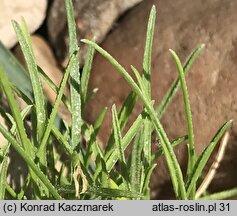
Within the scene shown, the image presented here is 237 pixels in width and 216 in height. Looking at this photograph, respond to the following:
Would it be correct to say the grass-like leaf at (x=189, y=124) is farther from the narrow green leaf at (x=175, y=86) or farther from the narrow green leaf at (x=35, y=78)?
the narrow green leaf at (x=35, y=78)

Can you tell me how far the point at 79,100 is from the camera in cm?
85

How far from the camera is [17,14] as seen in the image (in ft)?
4.53

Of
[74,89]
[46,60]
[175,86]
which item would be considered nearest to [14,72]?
[74,89]

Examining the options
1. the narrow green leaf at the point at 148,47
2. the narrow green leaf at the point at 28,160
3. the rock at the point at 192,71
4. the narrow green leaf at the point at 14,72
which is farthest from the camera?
the rock at the point at 192,71

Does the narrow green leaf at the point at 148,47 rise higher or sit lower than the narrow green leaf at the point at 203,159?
higher

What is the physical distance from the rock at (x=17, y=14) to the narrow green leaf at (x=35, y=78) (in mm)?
563

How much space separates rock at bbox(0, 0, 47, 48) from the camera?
4.44 ft

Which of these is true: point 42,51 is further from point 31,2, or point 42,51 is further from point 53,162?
point 53,162

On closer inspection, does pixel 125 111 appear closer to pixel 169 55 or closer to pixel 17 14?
pixel 169 55

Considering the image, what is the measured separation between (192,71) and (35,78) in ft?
1.42

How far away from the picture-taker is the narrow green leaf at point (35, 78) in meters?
0.80

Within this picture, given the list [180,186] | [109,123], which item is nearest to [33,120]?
[180,186]

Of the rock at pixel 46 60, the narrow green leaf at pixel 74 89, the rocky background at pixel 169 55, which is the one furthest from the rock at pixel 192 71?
the narrow green leaf at pixel 74 89

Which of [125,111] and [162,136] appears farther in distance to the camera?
[125,111]
